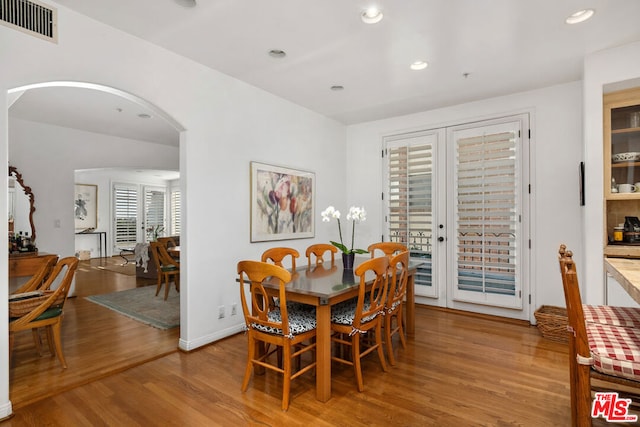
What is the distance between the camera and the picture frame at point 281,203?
153 inches

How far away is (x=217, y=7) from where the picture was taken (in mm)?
2385

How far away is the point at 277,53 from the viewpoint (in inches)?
121

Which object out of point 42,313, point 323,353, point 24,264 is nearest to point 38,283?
point 42,313

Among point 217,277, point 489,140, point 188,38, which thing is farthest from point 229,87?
point 489,140

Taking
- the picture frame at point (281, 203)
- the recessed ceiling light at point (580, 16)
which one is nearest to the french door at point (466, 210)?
the picture frame at point (281, 203)

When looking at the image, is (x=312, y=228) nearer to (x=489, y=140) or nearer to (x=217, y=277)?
(x=217, y=277)

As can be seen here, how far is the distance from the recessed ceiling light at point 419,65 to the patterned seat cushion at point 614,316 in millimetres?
2450

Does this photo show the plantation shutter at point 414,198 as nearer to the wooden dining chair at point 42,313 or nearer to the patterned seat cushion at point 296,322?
the patterned seat cushion at point 296,322

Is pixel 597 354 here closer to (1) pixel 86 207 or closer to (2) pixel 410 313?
(2) pixel 410 313

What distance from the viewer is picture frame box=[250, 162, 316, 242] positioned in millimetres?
3893

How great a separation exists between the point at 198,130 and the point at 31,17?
4.45ft

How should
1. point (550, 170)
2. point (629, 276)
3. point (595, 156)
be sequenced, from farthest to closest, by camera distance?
point (550, 170), point (595, 156), point (629, 276)

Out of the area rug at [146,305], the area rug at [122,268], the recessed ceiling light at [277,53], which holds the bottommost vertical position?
the area rug at [146,305]

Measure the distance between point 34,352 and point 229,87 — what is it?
3154mm
